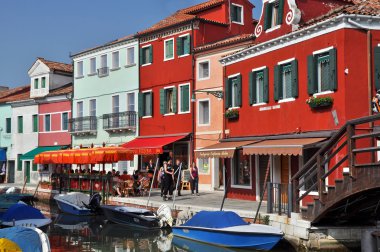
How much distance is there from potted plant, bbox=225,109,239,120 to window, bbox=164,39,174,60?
313 inches

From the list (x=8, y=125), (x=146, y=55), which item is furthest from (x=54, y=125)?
(x=146, y=55)

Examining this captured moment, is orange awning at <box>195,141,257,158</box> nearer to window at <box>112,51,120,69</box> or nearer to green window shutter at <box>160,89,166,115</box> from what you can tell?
green window shutter at <box>160,89,166,115</box>

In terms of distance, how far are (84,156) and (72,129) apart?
11.3 m

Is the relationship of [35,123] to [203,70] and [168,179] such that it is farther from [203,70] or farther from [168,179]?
[168,179]

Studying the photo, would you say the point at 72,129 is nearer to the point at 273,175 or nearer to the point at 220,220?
the point at 273,175

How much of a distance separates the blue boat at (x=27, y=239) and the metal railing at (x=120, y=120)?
2110cm

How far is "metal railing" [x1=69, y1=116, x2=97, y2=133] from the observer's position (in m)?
35.6

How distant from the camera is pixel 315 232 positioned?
14.4 metres

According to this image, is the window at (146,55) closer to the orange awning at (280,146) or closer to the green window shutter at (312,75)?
the orange awning at (280,146)

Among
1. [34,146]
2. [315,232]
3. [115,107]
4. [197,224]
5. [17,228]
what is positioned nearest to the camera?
[17,228]

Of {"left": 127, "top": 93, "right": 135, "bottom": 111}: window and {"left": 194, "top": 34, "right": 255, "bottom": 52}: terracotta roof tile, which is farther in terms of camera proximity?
{"left": 127, "top": 93, "right": 135, "bottom": 111}: window

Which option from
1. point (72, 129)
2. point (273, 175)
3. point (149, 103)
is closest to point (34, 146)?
point (72, 129)

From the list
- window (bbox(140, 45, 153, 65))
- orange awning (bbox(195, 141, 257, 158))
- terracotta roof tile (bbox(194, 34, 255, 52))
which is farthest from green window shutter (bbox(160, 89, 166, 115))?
orange awning (bbox(195, 141, 257, 158))

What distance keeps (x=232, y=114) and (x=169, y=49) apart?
346 inches
